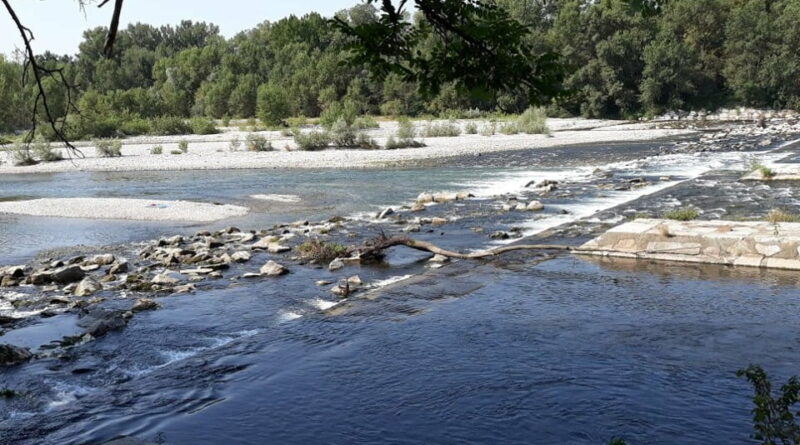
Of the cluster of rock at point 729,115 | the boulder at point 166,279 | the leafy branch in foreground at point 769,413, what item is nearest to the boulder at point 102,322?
the boulder at point 166,279

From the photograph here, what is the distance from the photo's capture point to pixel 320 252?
14719 mm

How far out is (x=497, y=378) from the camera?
26.0 feet

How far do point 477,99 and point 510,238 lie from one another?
12.3m

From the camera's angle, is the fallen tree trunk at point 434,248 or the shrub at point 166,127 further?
the shrub at point 166,127

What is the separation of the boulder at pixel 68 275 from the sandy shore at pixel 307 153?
2297 cm

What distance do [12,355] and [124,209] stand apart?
15.5m

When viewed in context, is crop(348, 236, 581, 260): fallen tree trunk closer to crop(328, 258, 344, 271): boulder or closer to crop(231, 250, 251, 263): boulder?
→ crop(328, 258, 344, 271): boulder

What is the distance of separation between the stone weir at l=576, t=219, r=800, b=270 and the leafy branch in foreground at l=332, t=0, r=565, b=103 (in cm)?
986

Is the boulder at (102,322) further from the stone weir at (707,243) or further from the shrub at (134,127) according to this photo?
the shrub at (134,127)

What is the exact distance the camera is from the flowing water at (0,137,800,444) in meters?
6.93

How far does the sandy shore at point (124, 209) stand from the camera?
74.4 feet

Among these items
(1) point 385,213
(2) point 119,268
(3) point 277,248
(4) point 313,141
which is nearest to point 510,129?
(4) point 313,141

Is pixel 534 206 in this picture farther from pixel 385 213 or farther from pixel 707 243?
pixel 707 243

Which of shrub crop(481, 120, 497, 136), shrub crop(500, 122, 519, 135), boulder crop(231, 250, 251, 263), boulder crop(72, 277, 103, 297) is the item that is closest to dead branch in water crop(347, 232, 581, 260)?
boulder crop(231, 250, 251, 263)
